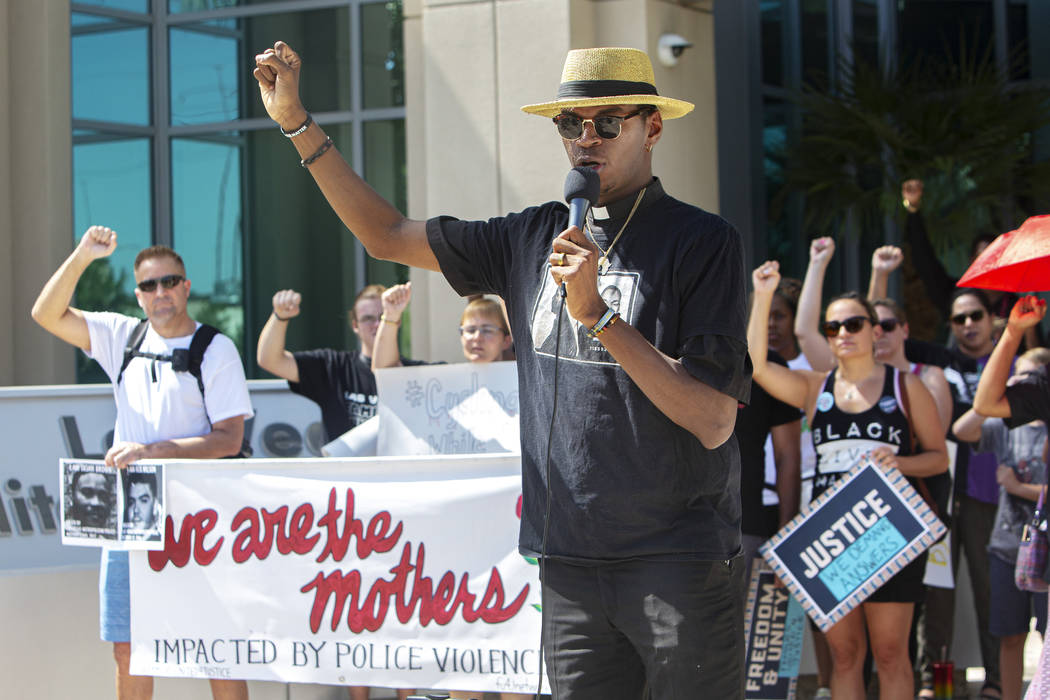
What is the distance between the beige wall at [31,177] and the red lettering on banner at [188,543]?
5403 mm

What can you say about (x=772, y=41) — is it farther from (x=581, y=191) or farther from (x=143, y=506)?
(x=581, y=191)

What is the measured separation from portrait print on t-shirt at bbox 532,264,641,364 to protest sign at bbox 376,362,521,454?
3140mm

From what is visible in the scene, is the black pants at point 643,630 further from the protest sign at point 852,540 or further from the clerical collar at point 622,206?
the protest sign at point 852,540

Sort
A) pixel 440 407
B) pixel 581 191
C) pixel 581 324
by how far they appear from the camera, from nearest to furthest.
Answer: pixel 581 191
pixel 581 324
pixel 440 407

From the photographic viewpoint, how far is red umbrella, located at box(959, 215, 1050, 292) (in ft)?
15.1

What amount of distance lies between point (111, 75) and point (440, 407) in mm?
8079

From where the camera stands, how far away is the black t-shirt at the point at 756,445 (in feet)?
18.7

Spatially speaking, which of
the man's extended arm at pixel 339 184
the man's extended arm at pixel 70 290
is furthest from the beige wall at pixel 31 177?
the man's extended arm at pixel 339 184

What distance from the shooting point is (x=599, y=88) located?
2773mm

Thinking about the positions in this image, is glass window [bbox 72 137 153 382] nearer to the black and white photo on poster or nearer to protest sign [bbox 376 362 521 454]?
protest sign [bbox 376 362 521 454]

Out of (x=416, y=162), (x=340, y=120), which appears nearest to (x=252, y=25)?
(x=340, y=120)

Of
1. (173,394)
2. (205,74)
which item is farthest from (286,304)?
(205,74)

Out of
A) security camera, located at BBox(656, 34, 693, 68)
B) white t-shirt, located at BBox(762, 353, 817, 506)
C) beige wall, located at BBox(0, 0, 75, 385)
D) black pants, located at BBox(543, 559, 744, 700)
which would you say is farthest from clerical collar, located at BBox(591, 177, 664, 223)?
beige wall, located at BBox(0, 0, 75, 385)

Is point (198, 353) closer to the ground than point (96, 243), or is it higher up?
closer to the ground
